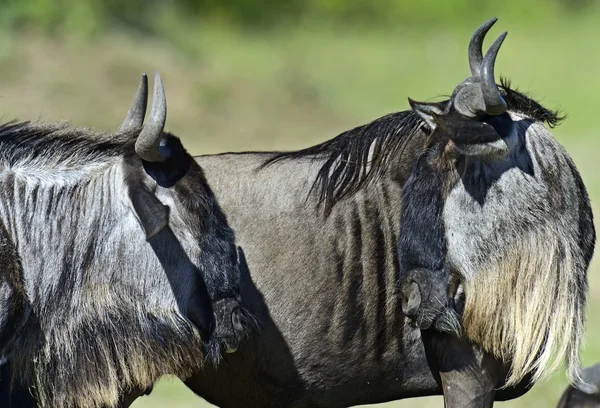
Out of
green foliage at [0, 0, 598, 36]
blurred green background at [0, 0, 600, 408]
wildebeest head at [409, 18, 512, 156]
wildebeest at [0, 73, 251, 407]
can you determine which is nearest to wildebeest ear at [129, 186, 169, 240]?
wildebeest at [0, 73, 251, 407]

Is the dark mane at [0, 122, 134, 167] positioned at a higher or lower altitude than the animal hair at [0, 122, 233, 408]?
higher

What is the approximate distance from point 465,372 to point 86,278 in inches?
80.3

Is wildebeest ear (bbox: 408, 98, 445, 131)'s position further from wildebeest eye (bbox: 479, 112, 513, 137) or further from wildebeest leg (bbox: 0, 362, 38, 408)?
wildebeest leg (bbox: 0, 362, 38, 408)

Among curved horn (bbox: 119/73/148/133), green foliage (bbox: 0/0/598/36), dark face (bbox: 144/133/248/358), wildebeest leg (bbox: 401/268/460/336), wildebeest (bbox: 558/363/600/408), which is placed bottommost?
wildebeest (bbox: 558/363/600/408)

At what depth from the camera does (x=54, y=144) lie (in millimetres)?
5094

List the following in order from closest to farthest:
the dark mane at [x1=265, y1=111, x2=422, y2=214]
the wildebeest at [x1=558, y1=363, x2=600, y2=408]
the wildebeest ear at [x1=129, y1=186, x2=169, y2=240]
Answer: the wildebeest ear at [x1=129, y1=186, x2=169, y2=240], the wildebeest at [x1=558, y1=363, x2=600, y2=408], the dark mane at [x1=265, y1=111, x2=422, y2=214]

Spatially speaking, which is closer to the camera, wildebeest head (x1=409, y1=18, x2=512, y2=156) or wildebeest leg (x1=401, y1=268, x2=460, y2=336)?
wildebeest head (x1=409, y1=18, x2=512, y2=156)

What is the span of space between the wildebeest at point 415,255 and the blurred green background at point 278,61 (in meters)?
11.9

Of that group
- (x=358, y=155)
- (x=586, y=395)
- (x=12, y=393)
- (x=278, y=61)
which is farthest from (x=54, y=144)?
(x=278, y=61)

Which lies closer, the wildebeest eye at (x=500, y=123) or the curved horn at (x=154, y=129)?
the curved horn at (x=154, y=129)

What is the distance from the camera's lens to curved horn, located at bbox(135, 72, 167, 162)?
4801 millimetres

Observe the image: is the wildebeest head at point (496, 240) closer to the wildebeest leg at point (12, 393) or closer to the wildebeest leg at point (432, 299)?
the wildebeest leg at point (432, 299)

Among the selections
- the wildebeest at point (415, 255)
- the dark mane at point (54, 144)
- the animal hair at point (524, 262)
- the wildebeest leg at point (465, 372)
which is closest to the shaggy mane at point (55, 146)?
the dark mane at point (54, 144)

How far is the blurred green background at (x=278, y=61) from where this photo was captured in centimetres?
2227
